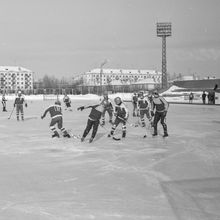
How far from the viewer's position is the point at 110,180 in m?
4.72

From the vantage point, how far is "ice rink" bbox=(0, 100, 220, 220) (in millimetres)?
3484

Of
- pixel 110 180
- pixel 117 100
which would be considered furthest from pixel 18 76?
pixel 110 180

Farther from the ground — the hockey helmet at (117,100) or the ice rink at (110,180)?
the hockey helmet at (117,100)

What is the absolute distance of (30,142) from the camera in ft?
27.7

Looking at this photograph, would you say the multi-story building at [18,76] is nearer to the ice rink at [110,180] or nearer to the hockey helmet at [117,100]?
the hockey helmet at [117,100]

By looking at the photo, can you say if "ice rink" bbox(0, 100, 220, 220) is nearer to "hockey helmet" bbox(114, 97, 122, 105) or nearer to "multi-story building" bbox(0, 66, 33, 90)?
"hockey helmet" bbox(114, 97, 122, 105)

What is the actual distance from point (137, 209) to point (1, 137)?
6753 millimetres

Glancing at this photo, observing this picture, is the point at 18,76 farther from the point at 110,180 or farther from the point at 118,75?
the point at 110,180

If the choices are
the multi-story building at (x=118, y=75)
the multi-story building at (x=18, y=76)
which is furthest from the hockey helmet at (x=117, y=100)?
the multi-story building at (x=118, y=75)

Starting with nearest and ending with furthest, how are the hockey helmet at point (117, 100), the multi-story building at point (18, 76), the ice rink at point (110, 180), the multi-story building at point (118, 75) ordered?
the ice rink at point (110, 180)
the hockey helmet at point (117, 100)
the multi-story building at point (18, 76)
the multi-story building at point (118, 75)

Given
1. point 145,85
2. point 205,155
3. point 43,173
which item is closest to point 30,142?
point 43,173

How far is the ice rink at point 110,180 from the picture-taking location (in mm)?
3484

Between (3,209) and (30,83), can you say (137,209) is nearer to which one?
(3,209)

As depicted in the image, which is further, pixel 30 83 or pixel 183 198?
pixel 30 83
